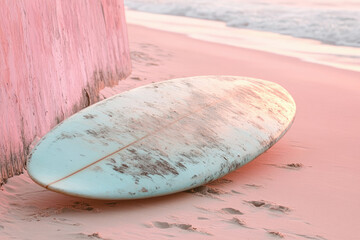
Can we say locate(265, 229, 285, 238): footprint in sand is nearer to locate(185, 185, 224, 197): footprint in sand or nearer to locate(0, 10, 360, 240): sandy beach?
locate(0, 10, 360, 240): sandy beach

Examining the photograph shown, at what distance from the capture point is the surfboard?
321cm

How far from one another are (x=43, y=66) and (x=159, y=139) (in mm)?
943

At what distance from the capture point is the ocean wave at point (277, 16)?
1148 centimetres

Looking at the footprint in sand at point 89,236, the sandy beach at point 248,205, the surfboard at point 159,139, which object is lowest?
the sandy beach at point 248,205

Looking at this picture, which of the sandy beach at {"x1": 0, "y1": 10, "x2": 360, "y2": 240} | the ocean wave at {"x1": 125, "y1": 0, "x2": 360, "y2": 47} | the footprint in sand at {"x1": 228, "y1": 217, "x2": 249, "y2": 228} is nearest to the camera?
the sandy beach at {"x1": 0, "y1": 10, "x2": 360, "y2": 240}

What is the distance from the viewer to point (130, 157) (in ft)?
11.1

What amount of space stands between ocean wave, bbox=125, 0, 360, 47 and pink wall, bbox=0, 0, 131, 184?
6294 millimetres

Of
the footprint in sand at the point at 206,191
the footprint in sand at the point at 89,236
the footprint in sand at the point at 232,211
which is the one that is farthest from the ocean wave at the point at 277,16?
the footprint in sand at the point at 89,236

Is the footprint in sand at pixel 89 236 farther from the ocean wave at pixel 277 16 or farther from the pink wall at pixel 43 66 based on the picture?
the ocean wave at pixel 277 16

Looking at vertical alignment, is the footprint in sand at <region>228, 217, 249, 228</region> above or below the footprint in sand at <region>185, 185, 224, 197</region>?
above

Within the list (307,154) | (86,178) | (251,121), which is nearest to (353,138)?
(307,154)

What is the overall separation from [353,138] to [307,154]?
633mm

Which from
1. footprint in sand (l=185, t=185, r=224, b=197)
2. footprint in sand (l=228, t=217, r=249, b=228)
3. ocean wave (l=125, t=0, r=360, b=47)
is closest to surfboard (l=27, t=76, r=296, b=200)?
footprint in sand (l=185, t=185, r=224, b=197)

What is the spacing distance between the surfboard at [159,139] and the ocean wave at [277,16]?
6.68 m
